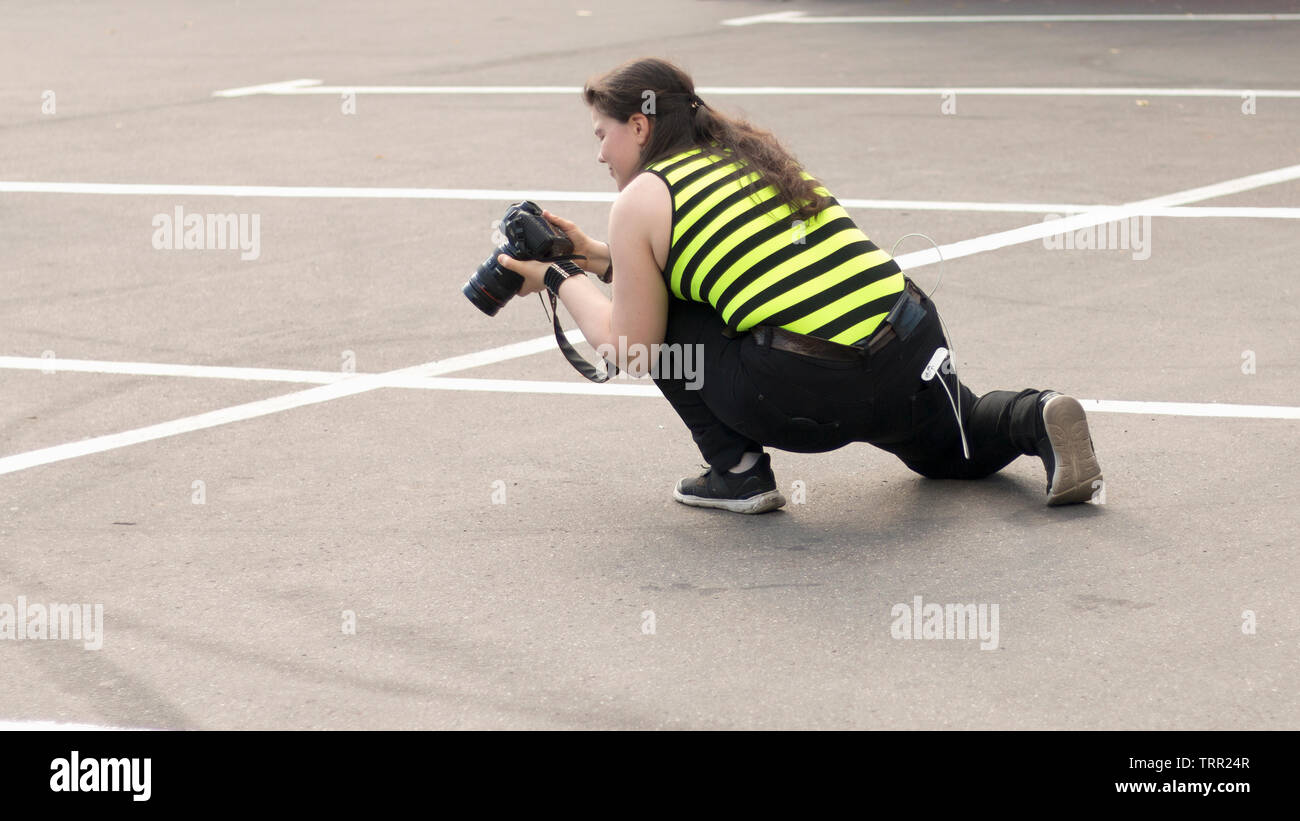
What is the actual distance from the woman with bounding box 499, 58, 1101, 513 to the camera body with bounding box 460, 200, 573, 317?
0.16m

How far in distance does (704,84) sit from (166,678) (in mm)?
10240

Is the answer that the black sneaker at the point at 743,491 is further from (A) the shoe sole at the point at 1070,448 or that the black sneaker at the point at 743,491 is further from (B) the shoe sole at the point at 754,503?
(A) the shoe sole at the point at 1070,448

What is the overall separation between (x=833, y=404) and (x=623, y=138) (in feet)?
3.23

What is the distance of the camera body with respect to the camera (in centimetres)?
484

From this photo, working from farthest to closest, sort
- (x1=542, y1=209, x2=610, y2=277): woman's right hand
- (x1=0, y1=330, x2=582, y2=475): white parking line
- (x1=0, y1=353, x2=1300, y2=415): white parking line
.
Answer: (x1=0, y1=353, x2=1300, y2=415): white parking line < (x1=0, y1=330, x2=582, y2=475): white parking line < (x1=542, y1=209, x2=610, y2=277): woman's right hand

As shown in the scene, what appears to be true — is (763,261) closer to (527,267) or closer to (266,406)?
(527,267)

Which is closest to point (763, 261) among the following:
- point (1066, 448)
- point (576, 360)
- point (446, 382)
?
point (576, 360)

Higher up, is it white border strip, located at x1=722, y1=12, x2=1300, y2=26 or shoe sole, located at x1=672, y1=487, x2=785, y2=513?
white border strip, located at x1=722, y1=12, x2=1300, y2=26

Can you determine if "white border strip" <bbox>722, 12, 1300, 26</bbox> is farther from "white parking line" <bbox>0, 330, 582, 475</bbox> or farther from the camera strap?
the camera strap

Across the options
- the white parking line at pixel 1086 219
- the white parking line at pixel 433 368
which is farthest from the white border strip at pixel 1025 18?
the white parking line at pixel 433 368

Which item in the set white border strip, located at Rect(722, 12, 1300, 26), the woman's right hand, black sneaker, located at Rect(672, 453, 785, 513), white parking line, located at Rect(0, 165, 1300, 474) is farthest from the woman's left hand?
white border strip, located at Rect(722, 12, 1300, 26)

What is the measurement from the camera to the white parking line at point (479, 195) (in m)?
8.38
